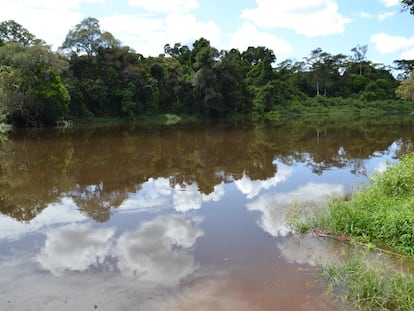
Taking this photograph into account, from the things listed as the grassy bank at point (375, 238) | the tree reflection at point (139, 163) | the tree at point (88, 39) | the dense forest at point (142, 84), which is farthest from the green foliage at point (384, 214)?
the tree at point (88, 39)

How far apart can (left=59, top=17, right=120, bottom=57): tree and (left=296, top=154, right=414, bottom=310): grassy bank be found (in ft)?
99.0

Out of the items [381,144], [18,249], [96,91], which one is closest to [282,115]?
[96,91]

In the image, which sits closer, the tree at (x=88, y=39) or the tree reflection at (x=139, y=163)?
the tree reflection at (x=139, y=163)

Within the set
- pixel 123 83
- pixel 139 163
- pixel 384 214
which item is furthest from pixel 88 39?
pixel 384 214

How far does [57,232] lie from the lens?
628cm

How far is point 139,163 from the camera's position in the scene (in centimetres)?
1251

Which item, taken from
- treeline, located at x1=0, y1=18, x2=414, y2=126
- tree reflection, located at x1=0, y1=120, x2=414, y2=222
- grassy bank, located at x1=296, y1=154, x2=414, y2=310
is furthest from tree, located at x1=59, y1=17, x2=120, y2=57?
grassy bank, located at x1=296, y1=154, x2=414, y2=310

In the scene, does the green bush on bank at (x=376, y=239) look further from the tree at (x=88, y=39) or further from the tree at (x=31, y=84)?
the tree at (x=88, y=39)

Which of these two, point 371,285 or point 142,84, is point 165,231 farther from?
point 142,84

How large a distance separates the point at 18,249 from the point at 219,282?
312 cm

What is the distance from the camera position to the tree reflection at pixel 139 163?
873 centimetres

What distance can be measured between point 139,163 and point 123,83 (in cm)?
2314

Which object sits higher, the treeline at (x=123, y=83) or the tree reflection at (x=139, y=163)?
the treeline at (x=123, y=83)

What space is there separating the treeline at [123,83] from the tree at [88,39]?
79 mm
